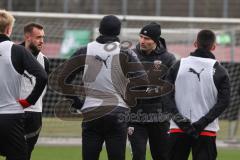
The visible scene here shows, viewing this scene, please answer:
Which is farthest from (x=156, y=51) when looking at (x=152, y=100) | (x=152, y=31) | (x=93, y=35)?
(x=93, y=35)

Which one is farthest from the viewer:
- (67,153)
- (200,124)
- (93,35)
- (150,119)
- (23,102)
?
(93,35)

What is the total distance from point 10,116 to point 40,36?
7.49ft

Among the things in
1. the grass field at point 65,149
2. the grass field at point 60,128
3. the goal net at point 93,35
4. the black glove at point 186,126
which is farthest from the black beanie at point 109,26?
the grass field at point 60,128

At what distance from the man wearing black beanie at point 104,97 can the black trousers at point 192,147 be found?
58 cm

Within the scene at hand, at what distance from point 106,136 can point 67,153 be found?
626 cm

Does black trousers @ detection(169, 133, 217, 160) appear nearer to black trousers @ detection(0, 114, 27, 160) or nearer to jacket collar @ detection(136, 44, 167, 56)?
jacket collar @ detection(136, 44, 167, 56)

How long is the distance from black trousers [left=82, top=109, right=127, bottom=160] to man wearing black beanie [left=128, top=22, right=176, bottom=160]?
1192 mm

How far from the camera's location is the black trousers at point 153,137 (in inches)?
372

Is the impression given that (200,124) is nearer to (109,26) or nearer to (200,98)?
(200,98)

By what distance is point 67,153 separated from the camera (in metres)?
14.4

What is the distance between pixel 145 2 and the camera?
38.8 metres

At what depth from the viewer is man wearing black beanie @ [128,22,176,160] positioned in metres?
9.47

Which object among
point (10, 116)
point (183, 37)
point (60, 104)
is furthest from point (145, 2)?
point (10, 116)

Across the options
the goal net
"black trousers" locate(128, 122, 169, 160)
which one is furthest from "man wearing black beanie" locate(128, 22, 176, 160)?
the goal net
